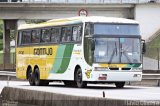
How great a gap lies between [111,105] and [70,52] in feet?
51.1

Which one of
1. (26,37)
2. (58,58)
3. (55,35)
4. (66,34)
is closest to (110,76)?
(66,34)

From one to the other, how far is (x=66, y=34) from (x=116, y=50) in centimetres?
323

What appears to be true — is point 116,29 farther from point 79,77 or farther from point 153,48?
point 153,48

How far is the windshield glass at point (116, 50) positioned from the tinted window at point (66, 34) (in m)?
2.32

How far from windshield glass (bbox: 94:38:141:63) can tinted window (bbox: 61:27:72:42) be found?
91.5 inches

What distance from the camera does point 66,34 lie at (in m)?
29.2

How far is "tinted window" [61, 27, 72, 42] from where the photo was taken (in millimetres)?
28828

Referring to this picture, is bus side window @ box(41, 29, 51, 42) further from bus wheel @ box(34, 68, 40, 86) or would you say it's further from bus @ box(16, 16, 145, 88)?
bus wheel @ box(34, 68, 40, 86)

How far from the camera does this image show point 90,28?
89.4 feet

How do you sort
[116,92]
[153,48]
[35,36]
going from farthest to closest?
[153,48]
[35,36]
[116,92]

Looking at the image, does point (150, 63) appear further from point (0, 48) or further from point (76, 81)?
point (0, 48)

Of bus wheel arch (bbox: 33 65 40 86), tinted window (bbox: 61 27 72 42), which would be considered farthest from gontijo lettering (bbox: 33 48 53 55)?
tinted window (bbox: 61 27 72 42)

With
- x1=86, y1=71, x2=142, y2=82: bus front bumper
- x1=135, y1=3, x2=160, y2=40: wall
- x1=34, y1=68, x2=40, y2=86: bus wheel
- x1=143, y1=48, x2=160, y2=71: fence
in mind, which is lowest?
x1=143, y1=48, x2=160, y2=71: fence

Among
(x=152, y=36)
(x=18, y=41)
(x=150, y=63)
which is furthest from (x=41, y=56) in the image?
(x=152, y=36)
